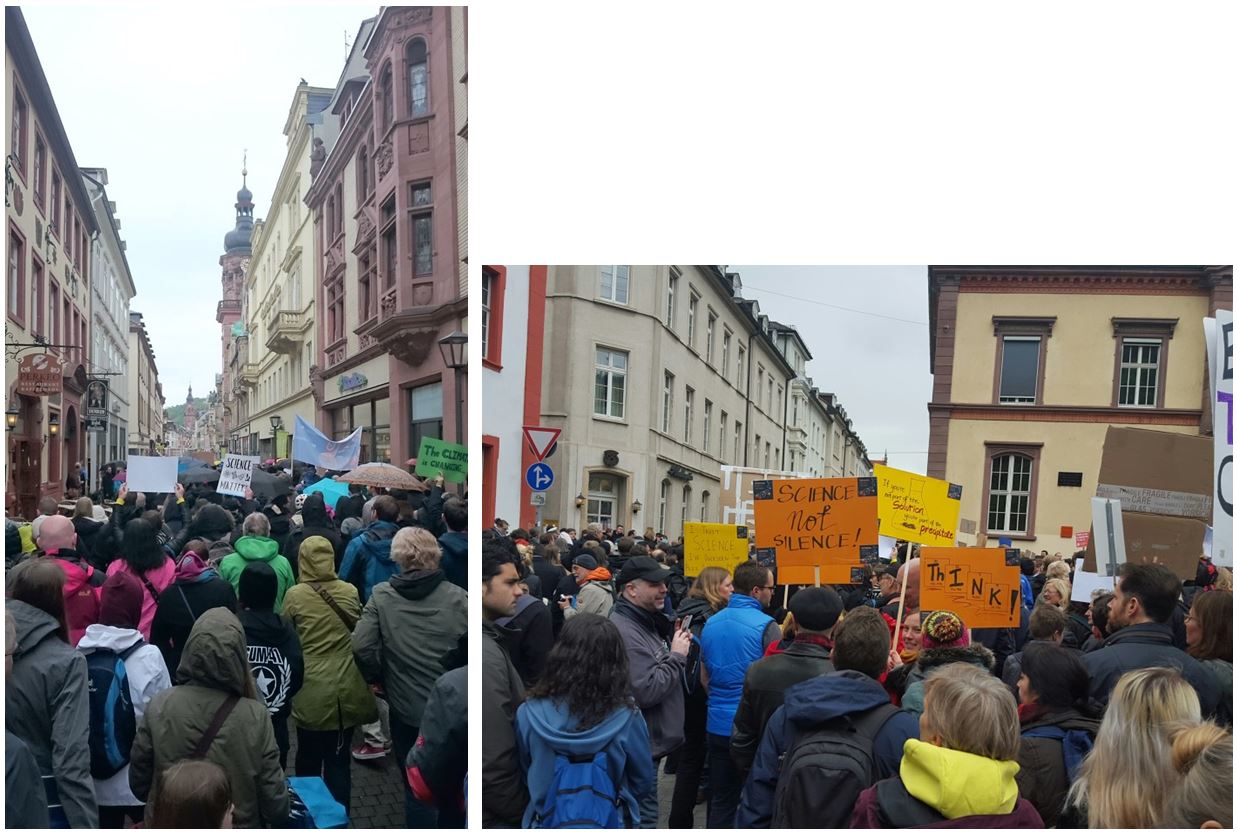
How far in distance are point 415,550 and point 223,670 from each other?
131 cm

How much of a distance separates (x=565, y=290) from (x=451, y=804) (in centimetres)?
210

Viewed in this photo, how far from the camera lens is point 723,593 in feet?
18.5

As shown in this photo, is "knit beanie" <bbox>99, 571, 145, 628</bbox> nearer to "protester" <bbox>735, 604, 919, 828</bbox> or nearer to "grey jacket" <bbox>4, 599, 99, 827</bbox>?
"grey jacket" <bbox>4, 599, 99, 827</bbox>

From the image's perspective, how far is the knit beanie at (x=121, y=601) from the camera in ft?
17.0

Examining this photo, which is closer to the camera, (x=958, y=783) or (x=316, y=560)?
(x=958, y=783)

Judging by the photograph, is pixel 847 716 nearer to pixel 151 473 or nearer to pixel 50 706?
pixel 50 706

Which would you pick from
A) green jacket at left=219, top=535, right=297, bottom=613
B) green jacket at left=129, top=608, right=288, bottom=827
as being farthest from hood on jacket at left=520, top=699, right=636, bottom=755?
green jacket at left=219, top=535, right=297, bottom=613

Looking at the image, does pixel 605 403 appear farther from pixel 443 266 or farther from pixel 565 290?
pixel 443 266

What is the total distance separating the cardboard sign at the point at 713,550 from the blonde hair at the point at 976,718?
3237 mm

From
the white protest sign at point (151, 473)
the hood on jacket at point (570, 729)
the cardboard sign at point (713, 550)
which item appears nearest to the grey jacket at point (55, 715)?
the hood on jacket at point (570, 729)

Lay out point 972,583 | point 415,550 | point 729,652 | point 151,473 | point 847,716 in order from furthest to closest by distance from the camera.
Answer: point 151,473 < point 972,583 < point 729,652 < point 415,550 < point 847,716

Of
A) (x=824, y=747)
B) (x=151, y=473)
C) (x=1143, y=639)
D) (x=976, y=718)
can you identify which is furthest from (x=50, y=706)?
(x=151, y=473)

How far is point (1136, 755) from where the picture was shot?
2.76 m

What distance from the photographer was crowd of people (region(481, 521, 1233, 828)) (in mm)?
2762
